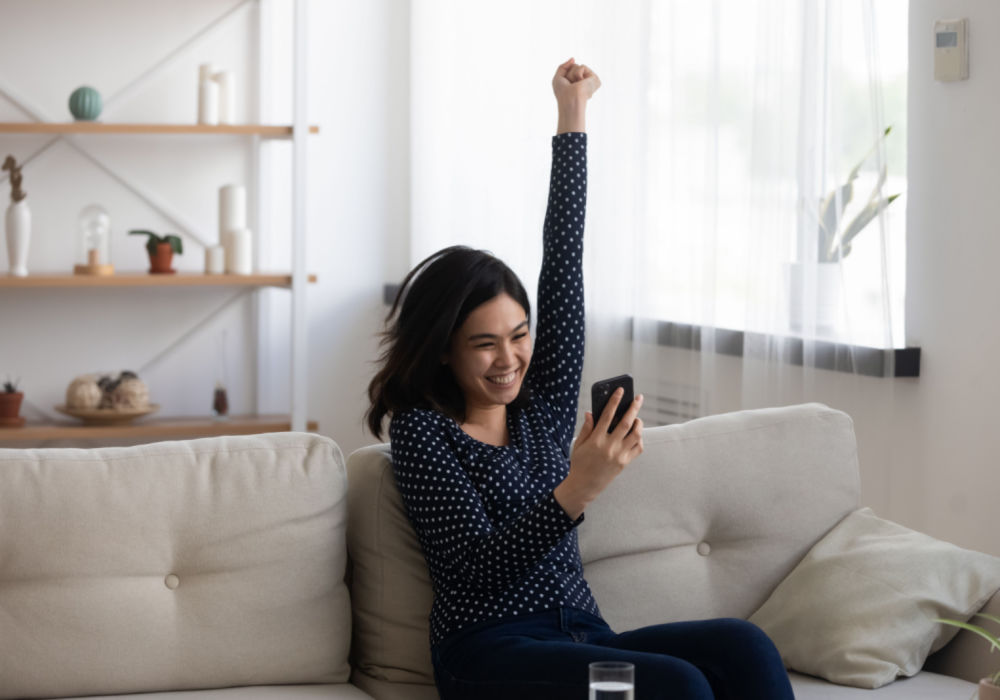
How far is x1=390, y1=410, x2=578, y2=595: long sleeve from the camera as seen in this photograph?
1619 mm

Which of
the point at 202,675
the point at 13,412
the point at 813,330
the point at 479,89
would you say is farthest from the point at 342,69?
the point at 202,675

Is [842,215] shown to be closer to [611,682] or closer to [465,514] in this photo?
[465,514]

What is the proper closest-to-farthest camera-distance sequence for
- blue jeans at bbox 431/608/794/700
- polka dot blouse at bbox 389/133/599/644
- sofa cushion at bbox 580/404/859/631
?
blue jeans at bbox 431/608/794/700 → polka dot blouse at bbox 389/133/599/644 → sofa cushion at bbox 580/404/859/631

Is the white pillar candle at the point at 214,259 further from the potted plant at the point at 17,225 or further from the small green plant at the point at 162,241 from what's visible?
the potted plant at the point at 17,225

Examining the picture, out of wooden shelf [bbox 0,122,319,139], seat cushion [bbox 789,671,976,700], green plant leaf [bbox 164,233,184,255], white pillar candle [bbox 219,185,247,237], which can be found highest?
wooden shelf [bbox 0,122,319,139]

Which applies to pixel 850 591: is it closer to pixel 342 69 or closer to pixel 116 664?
pixel 116 664

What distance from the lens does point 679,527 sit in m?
2.01

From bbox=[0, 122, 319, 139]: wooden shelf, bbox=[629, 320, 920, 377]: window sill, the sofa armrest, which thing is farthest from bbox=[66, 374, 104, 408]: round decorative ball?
the sofa armrest

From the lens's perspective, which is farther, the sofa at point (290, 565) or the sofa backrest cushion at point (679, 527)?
the sofa backrest cushion at point (679, 527)

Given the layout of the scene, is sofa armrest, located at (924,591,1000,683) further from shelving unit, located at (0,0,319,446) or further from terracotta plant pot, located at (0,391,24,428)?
terracotta plant pot, located at (0,391,24,428)

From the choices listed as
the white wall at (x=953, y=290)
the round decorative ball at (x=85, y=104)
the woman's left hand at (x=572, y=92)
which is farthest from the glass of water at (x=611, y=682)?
the round decorative ball at (x=85, y=104)

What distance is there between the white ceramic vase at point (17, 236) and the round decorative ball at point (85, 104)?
33cm

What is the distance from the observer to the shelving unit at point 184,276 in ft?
12.0

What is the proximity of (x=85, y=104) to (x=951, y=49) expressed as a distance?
254cm
